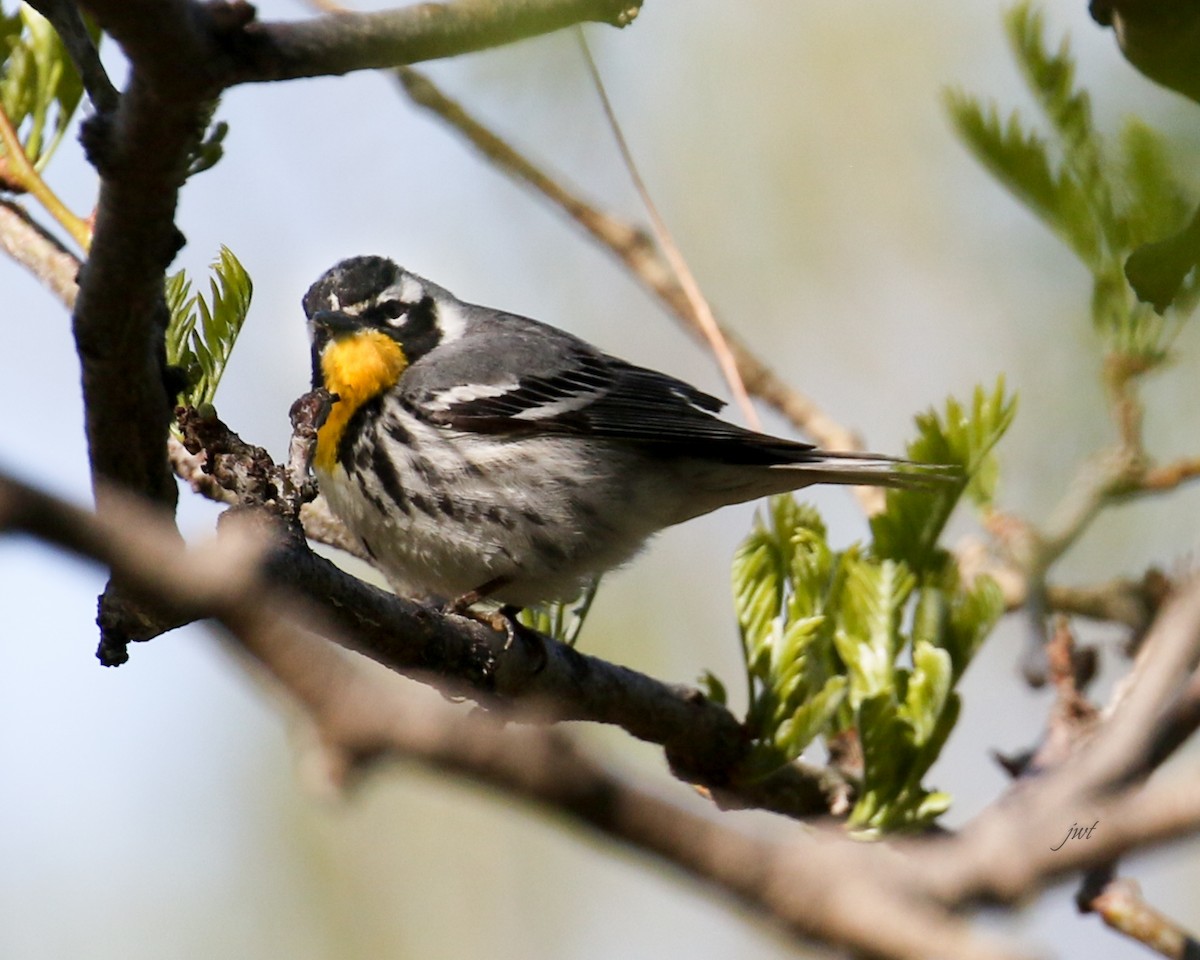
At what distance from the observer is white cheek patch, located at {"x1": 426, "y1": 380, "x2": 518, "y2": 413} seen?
161 inches

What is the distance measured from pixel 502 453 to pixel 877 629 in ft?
5.53

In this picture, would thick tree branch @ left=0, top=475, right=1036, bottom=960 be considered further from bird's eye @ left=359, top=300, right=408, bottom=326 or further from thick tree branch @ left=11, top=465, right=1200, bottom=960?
bird's eye @ left=359, top=300, right=408, bottom=326

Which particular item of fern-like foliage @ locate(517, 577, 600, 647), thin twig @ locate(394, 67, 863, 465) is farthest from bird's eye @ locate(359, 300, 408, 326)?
fern-like foliage @ locate(517, 577, 600, 647)

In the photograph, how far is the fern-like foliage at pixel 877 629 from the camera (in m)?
2.46

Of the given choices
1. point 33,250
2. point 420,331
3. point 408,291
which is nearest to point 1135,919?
point 33,250

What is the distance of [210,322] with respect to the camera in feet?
7.43

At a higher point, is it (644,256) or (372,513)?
(644,256)

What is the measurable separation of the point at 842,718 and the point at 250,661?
2.11m

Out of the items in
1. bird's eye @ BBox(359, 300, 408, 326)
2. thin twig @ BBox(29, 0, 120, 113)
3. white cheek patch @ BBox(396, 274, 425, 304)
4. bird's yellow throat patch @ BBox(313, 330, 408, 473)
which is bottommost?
thin twig @ BBox(29, 0, 120, 113)

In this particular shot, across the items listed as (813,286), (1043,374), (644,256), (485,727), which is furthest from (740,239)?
(485,727)

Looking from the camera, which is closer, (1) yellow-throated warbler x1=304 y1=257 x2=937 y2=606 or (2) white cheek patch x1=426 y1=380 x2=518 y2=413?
(1) yellow-throated warbler x1=304 y1=257 x2=937 y2=606

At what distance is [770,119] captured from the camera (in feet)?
24.1

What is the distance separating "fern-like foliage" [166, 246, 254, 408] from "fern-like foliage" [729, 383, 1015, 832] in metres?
1.03

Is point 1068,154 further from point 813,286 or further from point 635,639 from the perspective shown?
point 813,286
